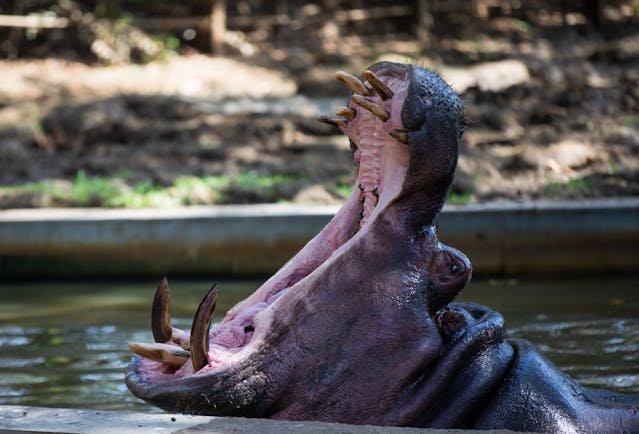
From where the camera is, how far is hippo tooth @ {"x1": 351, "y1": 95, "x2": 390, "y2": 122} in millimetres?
2598

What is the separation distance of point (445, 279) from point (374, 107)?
478 mm

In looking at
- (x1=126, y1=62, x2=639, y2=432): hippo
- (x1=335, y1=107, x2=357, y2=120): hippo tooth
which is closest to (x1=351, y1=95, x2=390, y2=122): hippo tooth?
(x1=126, y1=62, x2=639, y2=432): hippo

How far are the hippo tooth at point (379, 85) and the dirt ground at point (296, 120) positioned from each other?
5399 mm

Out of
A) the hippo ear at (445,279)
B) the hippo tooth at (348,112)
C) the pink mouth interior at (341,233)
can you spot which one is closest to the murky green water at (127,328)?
the pink mouth interior at (341,233)

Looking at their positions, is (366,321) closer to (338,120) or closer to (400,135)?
(400,135)

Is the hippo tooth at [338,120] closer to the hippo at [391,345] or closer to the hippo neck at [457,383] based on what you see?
the hippo at [391,345]

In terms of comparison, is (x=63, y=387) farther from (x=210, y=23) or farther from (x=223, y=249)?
(x=210, y=23)

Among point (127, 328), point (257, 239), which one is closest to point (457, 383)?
point (127, 328)

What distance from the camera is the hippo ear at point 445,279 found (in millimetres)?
2596

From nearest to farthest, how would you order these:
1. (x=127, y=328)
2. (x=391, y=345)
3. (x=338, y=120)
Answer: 1. (x=391, y=345)
2. (x=338, y=120)
3. (x=127, y=328)

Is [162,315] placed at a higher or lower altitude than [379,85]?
lower

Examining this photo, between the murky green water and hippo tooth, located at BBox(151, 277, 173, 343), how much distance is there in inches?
49.3

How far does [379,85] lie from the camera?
8.54 ft

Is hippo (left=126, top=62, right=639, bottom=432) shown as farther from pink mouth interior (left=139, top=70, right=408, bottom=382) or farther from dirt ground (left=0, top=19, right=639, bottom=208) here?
dirt ground (left=0, top=19, right=639, bottom=208)
